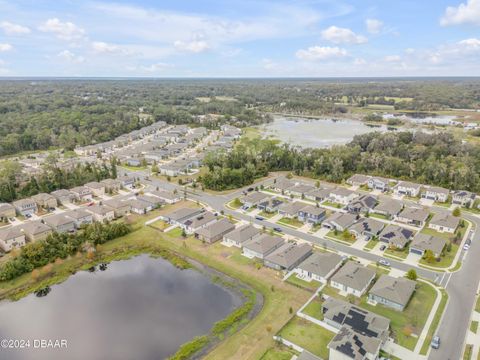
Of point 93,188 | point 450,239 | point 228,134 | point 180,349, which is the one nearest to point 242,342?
point 180,349

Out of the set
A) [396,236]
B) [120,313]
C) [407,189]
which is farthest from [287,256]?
[407,189]

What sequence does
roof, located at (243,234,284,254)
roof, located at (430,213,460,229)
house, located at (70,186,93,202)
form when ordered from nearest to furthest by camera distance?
roof, located at (243,234,284,254), roof, located at (430,213,460,229), house, located at (70,186,93,202)

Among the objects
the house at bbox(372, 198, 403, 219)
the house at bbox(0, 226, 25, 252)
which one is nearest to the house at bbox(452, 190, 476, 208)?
the house at bbox(372, 198, 403, 219)

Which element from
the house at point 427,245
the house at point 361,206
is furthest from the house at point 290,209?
the house at point 427,245

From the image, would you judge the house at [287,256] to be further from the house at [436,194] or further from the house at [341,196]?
the house at [436,194]

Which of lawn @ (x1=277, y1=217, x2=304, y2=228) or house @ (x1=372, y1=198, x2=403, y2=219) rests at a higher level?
house @ (x1=372, y1=198, x2=403, y2=219)

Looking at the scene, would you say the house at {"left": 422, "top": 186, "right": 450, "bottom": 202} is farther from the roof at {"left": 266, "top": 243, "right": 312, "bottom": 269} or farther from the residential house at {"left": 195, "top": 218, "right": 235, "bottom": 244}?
the residential house at {"left": 195, "top": 218, "right": 235, "bottom": 244}
